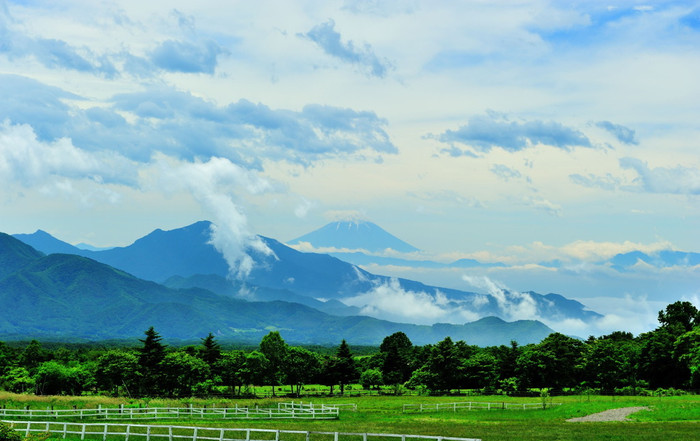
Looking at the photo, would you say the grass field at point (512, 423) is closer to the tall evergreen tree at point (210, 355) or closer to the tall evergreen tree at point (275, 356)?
the tall evergreen tree at point (210, 355)

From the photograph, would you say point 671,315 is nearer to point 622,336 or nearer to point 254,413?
point 622,336

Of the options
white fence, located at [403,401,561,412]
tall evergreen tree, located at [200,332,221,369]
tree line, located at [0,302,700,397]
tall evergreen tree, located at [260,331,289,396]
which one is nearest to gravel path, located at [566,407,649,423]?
white fence, located at [403,401,561,412]

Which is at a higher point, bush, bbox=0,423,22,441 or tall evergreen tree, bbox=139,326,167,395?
tall evergreen tree, bbox=139,326,167,395

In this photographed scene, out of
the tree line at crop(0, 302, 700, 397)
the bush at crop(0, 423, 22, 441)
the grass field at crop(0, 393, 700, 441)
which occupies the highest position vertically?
the tree line at crop(0, 302, 700, 397)

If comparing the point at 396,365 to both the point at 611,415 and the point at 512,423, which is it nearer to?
the point at 611,415

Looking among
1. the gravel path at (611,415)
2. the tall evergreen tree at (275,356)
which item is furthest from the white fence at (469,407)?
the tall evergreen tree at (275,356)

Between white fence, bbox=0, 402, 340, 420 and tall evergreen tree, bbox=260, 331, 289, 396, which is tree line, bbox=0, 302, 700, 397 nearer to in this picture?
tall evergreen tree, bbox=260, 331, 289, 396

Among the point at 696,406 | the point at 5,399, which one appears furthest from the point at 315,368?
the point at 696,406

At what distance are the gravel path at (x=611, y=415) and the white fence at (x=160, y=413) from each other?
2255 cm

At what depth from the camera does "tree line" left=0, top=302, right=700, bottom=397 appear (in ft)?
340

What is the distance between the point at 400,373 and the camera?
14188 centimetres

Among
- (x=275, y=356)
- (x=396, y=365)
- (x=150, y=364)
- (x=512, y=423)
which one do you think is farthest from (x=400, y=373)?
(x=512, y=423)

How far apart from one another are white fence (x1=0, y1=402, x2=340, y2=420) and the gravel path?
74.0ft

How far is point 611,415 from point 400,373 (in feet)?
273
